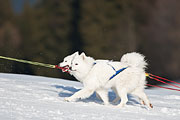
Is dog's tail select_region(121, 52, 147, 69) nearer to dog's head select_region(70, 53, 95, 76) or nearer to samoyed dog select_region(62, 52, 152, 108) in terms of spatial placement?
samoyed dog select_region(62, 52, 152, 108)

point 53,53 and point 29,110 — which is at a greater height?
point 53,53

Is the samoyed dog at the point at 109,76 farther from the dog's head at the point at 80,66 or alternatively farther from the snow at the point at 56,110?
the snow at the point at 56,110

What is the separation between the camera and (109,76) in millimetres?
4523

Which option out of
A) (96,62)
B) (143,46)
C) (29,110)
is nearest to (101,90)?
(96,62)

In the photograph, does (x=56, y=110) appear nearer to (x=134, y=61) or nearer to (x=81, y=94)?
(x=81, y=94)

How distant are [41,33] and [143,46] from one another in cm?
596

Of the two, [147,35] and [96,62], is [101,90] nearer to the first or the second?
[96,62]

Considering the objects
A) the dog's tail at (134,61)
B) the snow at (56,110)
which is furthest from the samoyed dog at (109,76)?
the snow at (56,110)

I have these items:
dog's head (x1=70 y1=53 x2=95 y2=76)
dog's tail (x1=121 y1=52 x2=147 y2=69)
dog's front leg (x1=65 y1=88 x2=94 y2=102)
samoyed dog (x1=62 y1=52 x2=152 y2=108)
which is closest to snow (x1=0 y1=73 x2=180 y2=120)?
dog's front leg (x1=65 y1=88 x2=94 y2=102)

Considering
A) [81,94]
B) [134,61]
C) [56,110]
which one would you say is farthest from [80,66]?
[56,110]

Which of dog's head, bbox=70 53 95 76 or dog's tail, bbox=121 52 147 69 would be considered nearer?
dog's head, bbox=70 53 95 76

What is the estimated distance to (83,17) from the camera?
17.2 metres

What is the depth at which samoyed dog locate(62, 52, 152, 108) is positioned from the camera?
4504mm

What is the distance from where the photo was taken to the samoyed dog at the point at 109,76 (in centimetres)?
450
